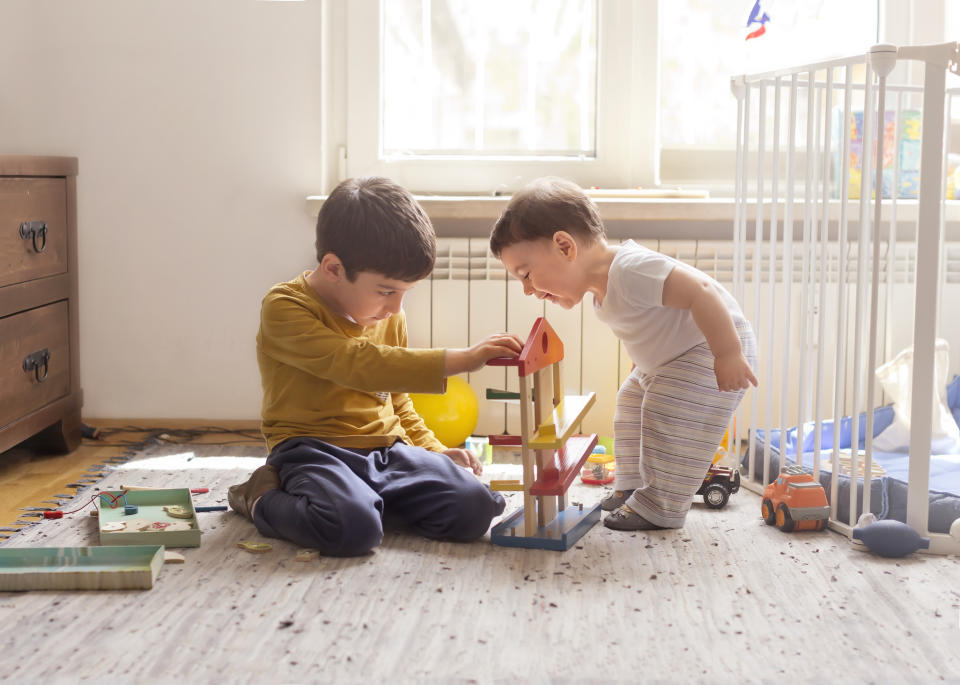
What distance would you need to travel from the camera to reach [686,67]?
2.54 metres

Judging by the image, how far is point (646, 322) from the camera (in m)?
1.70

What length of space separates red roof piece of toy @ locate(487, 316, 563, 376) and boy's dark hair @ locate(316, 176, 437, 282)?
22 cm

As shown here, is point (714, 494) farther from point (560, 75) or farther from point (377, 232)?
point (560, 75)

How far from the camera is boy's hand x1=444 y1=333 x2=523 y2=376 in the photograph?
61.8 inches

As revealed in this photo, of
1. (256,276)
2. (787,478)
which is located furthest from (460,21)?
(787,478)

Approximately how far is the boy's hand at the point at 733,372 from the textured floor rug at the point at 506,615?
27cm

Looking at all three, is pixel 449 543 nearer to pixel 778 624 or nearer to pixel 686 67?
pixel 778 624

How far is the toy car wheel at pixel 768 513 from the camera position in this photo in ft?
5.62

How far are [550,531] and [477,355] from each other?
12.3 inches

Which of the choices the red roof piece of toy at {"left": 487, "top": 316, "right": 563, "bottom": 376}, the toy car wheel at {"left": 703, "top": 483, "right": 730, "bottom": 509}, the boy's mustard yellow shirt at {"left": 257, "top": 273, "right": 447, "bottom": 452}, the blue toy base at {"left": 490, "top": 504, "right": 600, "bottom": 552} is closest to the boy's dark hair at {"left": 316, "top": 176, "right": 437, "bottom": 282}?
the boy's mustard yellow shirt at {"left": 257, "top": 273, "right": 447, "bottom": 452}

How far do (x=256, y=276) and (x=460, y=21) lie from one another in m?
0.82

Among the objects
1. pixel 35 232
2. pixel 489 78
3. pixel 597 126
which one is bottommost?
pixel 35 232

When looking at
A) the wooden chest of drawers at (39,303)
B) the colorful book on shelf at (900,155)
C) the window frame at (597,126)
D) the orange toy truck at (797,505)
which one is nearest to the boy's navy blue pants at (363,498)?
the orange toy truck at (797,505)

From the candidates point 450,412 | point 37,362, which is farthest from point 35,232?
point 450,412
